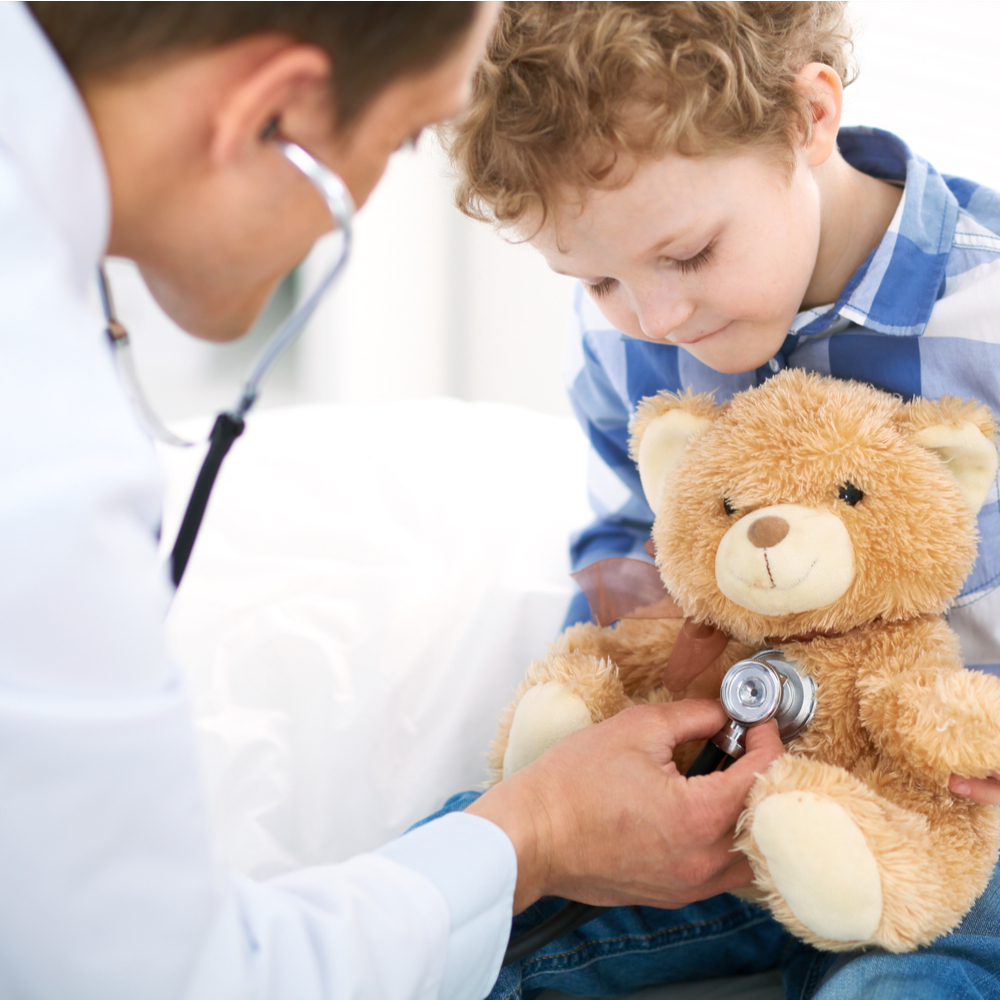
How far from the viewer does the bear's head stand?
1.99 feet

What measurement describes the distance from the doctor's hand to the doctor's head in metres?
0.37

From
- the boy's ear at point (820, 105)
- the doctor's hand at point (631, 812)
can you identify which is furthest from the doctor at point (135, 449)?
the boy's ear at point (820, 105)

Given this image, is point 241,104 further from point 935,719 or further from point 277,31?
point 935,719

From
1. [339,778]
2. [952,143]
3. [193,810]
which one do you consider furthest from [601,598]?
[952,143]

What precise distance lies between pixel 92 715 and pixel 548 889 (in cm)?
37

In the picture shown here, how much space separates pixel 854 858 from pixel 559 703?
23 centimetres

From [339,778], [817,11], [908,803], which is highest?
[817,11]

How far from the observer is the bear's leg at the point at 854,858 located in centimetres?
56

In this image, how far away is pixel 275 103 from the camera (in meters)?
A: 0.46

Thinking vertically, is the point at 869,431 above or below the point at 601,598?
above

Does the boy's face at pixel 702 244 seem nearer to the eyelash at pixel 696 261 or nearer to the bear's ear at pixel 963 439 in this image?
the eyelash at pixel 696 261

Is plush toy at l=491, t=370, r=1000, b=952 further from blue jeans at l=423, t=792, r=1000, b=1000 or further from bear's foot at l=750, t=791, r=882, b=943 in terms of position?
blue jeans at l=423, t=792, r=1000, b=1000

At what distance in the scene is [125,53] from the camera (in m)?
0.45

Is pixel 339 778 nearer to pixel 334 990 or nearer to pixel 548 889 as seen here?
pixel 548 889
